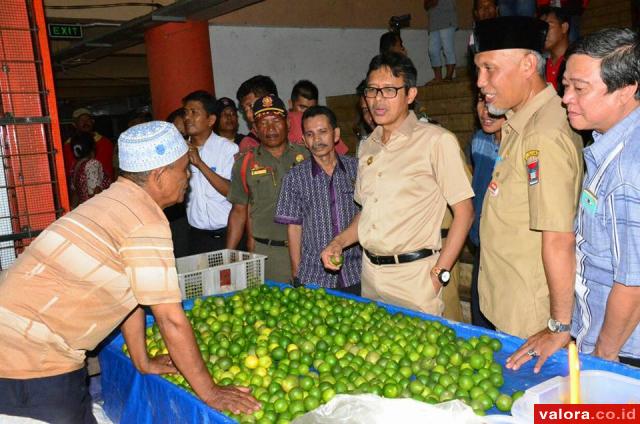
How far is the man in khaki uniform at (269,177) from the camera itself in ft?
14.3

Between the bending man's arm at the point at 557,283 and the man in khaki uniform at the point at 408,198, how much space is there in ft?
2.37

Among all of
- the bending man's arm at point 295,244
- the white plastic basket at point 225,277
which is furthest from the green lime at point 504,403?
the bending man's arm at point 295,244

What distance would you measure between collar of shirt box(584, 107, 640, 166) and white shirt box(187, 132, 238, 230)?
11.3 ft

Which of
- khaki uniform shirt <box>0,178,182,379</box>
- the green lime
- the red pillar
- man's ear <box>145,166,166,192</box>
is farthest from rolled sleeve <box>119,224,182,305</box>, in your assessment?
the red pillar

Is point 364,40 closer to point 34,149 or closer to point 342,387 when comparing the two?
point 34,149

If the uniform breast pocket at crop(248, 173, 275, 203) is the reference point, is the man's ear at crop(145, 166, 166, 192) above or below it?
above

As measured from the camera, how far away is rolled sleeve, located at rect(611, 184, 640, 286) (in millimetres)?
1945

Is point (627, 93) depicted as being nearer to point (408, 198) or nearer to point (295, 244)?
point (408, 198)

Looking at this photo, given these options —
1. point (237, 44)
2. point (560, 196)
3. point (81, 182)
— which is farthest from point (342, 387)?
point (237, 44)

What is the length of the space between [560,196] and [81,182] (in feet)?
19.2

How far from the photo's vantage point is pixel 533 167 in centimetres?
232

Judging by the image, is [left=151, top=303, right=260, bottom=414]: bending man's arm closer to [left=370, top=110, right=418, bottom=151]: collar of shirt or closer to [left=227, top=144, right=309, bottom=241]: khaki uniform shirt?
[left=370, top=110, right=418, bottom=151]: collar of shirt

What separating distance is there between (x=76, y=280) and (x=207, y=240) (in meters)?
3.03

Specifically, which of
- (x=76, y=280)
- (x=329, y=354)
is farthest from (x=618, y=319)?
(x=76, y=280)
